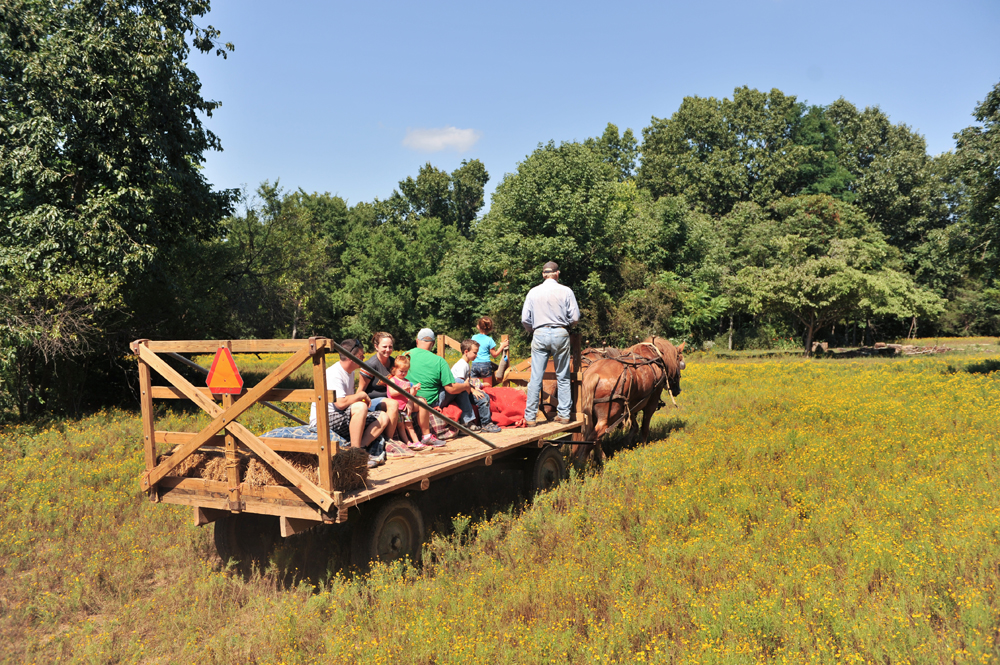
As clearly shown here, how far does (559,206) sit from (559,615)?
93.8 ft

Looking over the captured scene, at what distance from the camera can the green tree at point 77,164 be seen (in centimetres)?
1148

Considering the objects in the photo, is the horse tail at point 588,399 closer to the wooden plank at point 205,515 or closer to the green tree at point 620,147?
the wooden plank at point 205,515

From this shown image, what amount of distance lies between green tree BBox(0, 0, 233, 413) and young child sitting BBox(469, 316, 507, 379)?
25.2 ft

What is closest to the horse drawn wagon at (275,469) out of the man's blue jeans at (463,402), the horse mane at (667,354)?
the man's blue jeans at (463,402)

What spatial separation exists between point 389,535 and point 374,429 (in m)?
1.05

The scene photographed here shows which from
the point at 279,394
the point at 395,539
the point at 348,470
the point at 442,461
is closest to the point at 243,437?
the point at 279,394

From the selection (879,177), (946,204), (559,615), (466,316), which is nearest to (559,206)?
(466,316)

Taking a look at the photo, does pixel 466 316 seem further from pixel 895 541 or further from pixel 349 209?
pixel 895 541

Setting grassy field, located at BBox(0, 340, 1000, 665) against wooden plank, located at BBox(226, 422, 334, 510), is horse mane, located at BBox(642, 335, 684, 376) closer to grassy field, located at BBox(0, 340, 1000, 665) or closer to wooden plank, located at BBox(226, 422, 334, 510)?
grassy field, located at BBox(0, 340, 1000, 665)

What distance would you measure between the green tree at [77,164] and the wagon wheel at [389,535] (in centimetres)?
910

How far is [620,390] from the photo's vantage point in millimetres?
8883

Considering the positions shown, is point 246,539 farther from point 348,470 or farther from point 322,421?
point 322,421

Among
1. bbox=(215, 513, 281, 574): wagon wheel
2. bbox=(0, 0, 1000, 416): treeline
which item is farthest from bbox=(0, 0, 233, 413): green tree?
bbox=(215, 513, 281, 574): wagon wheel

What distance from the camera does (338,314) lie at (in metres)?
49.6
